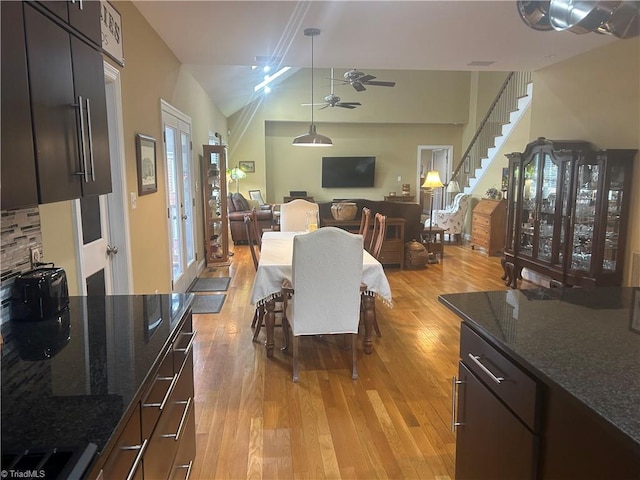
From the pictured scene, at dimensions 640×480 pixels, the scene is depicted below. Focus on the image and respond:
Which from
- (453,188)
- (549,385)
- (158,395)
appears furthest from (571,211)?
(453,188)

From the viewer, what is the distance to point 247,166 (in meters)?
11.0

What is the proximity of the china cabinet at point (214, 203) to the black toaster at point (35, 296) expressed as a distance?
5.03 metres

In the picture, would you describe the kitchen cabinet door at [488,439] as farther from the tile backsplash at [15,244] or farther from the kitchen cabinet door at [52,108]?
the tile backsplash at [15,244]

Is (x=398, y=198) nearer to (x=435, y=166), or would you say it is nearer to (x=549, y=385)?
(x=435, y=166)

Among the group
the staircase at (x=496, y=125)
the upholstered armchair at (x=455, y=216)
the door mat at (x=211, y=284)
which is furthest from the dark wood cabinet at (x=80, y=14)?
the upholstered armchair at (x=455, y=216)

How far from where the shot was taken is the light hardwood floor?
218cm

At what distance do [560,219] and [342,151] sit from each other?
24.2ft

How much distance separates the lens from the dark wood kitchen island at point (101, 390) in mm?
894

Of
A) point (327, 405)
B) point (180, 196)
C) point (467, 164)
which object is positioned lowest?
point (327, 405)

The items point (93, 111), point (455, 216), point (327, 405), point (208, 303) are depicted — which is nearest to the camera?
point (93, 111)

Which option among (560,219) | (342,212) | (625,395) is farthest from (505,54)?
(625,395)

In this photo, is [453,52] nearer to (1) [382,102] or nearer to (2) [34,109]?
(2) [34,109]

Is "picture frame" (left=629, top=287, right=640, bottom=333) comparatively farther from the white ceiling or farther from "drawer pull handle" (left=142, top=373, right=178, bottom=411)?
the white ceiling

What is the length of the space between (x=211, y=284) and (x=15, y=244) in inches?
157
